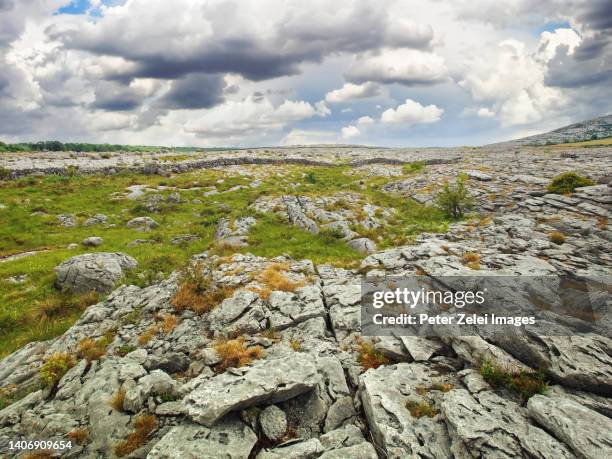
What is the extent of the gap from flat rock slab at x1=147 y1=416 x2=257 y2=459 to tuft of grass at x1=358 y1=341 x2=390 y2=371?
4.99 metres

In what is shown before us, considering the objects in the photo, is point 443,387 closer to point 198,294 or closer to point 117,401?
point 117,401

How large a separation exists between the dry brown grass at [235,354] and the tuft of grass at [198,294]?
142 inches

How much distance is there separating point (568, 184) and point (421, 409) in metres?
37.8

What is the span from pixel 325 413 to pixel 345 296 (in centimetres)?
731

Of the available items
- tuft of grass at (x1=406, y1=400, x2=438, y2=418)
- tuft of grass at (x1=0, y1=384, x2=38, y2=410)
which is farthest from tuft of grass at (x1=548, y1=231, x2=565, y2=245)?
tuft of grass at (x1=0, y1=384, x2=38, y2=410)

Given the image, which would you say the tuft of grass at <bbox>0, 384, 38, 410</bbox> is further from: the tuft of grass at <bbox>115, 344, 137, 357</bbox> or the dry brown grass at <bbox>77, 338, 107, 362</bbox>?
the tuft of grass at <bbox>115, 344, 137, 357</bbox>

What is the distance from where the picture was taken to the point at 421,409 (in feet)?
29.5

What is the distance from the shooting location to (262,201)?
4147 centimetres

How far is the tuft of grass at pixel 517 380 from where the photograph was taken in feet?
28.4

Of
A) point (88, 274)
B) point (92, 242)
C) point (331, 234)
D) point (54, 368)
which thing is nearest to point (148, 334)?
point (54, 368)

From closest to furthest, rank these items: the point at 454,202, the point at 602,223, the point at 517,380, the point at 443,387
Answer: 1. the point at 517,380
2. the point at 443,387
3. the point at 602,223
4. the point at 454,202

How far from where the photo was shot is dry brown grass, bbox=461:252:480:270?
58.1ft

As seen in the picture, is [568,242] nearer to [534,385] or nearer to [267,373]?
[534,385]

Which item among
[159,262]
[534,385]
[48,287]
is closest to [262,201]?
[159,262]
